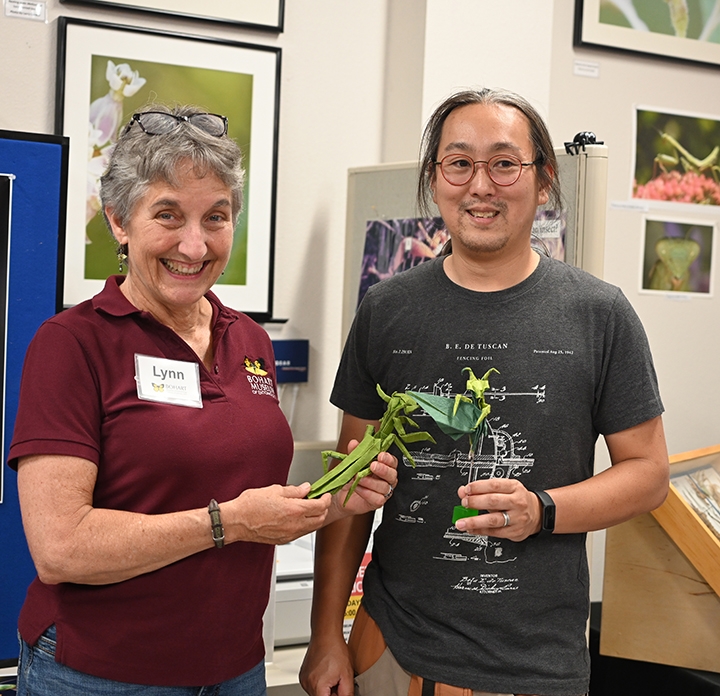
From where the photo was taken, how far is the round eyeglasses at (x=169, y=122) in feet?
4.66

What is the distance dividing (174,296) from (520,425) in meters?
0.63

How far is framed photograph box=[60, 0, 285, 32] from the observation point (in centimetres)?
273

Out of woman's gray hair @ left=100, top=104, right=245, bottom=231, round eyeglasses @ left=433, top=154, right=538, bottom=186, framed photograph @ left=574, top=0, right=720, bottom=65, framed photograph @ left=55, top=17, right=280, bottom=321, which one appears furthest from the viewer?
framed photograph @ left=574, top=0, right=720, bottom=65

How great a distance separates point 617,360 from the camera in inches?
59.1

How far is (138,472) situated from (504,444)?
0.62 metres

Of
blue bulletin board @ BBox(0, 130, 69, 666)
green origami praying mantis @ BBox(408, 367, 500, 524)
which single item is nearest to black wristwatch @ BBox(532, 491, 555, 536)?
green origami praying mantis @ BBox(408, 367, 500, 524)

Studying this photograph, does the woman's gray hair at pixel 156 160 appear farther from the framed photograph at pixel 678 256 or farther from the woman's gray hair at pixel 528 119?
the framed photograph at pixel 678 256

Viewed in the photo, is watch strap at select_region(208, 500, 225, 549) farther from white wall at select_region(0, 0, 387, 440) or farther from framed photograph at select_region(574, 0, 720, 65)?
framed photograph at select_region(574, 0, 720, 65)

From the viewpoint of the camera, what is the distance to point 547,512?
56.3 inches

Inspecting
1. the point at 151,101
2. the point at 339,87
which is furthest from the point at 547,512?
the point at 339,87

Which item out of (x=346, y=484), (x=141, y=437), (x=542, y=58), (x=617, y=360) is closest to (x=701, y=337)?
(x=542, y=58)

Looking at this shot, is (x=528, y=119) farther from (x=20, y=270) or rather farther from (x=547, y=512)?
(x=20, y=270)

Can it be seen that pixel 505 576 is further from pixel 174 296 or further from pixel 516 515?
pixel 174 296

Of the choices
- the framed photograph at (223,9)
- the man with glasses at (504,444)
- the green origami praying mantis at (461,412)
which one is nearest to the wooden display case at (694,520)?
the man with glasses at (504,444)
